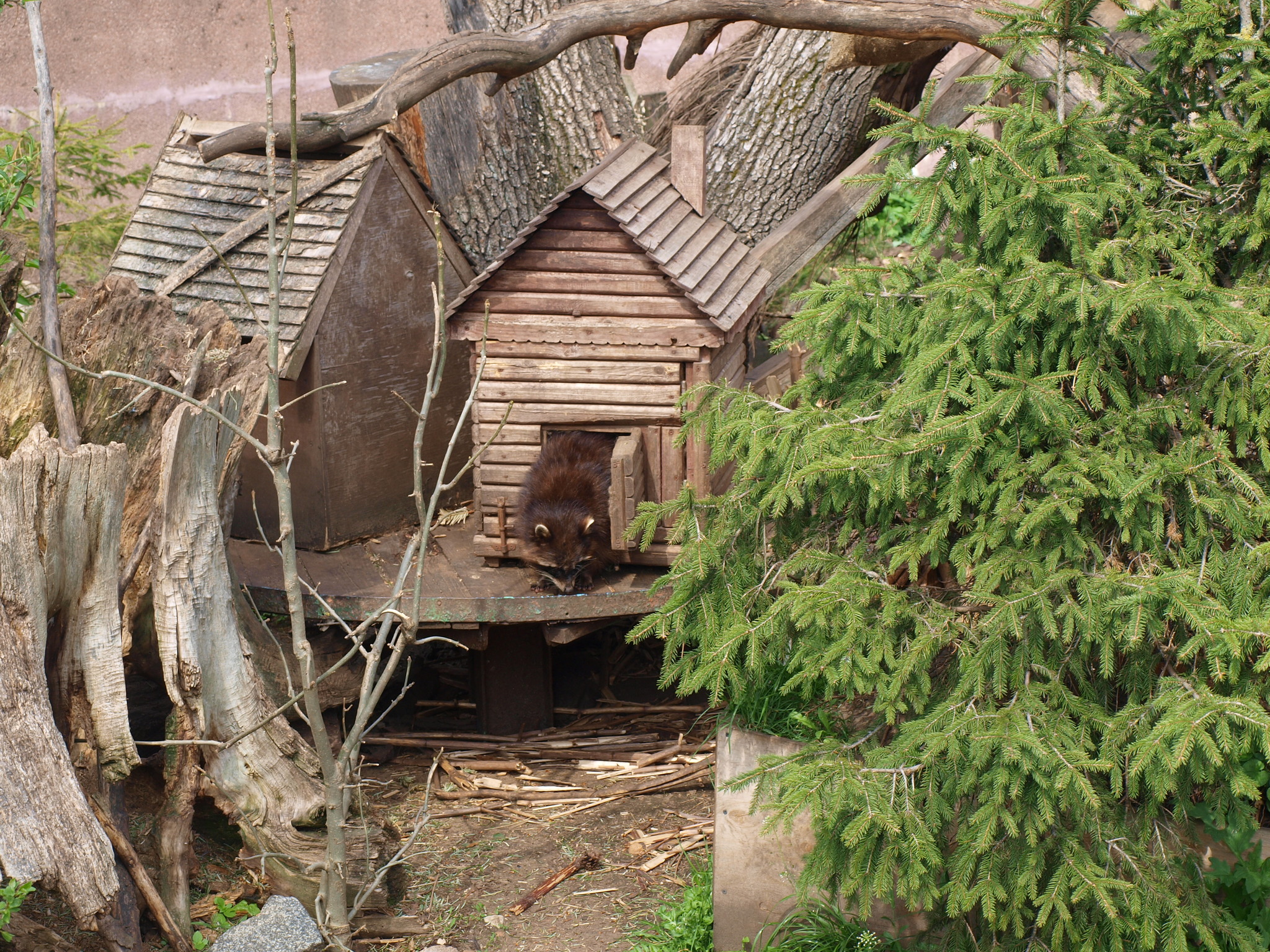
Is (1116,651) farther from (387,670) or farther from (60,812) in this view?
(60,812)

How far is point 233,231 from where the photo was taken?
16.5 feet

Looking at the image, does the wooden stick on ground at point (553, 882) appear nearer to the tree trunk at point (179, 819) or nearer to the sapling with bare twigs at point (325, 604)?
the sapling with bare twigs at point (325, 604)

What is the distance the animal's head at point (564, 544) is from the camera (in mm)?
4738

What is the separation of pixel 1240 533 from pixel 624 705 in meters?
3.63

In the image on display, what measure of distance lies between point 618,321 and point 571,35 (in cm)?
148

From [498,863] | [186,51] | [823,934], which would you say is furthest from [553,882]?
[186,51]

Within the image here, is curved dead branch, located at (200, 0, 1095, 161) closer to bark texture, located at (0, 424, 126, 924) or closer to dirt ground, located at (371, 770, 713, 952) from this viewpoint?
bark texture, located at (0, 424, 126, 924)

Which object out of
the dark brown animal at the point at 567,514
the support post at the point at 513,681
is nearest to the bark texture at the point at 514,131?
the dark brown animal at the point at 567,514

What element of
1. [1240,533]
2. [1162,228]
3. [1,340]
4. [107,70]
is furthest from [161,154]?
[107,70]

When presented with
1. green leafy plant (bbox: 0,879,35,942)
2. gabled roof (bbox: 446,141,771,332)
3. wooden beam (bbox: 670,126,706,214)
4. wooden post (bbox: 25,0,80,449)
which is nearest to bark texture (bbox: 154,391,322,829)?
wooden post (bbox: 25,0,80,449)

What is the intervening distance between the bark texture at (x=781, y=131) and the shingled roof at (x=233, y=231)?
7.72 feet

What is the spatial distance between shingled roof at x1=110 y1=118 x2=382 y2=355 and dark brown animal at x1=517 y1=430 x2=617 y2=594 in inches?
Answer: 47.1

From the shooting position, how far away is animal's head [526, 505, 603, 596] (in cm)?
474

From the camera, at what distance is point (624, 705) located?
592cm
